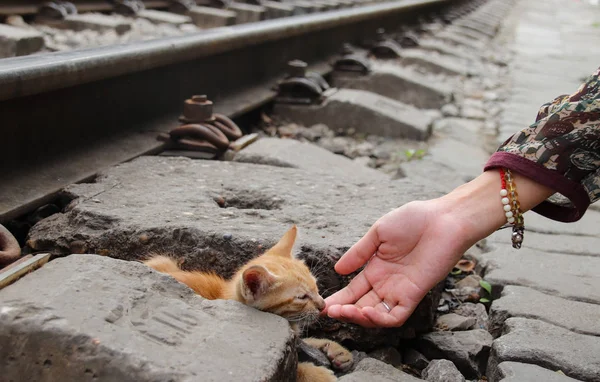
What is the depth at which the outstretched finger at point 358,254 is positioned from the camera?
2.71 meters

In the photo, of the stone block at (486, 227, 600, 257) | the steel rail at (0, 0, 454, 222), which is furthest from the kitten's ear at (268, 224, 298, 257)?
the stone block at (486, 227, 600, 257)

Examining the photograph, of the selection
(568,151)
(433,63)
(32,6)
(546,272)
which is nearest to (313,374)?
(568,151)

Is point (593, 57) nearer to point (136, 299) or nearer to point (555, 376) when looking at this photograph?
point (555, 376)

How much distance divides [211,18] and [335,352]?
4.89m

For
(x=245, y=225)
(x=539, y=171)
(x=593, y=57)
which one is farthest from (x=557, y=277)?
(x=593, y=57)

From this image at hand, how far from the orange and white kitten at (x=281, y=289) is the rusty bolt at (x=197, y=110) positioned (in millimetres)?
1734

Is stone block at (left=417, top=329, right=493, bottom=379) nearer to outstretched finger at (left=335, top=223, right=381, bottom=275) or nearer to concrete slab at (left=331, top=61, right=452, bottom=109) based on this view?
outstretched finger at (left=335, top=223, right=381, bottom=275)

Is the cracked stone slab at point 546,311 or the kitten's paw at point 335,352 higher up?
the cracked stone slab at point 546,311

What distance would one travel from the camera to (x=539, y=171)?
102 inches

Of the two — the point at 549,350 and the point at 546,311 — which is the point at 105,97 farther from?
the point at 549,350

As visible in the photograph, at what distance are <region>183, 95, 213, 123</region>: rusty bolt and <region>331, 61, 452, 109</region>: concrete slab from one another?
3.10 m

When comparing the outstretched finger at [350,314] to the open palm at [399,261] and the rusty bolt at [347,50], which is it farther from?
the rusty bolt at [347,50]

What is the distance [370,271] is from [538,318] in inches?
29.6

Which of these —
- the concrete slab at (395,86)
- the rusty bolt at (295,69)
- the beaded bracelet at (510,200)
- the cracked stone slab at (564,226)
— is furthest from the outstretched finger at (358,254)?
the concrete slab at (395,86)
